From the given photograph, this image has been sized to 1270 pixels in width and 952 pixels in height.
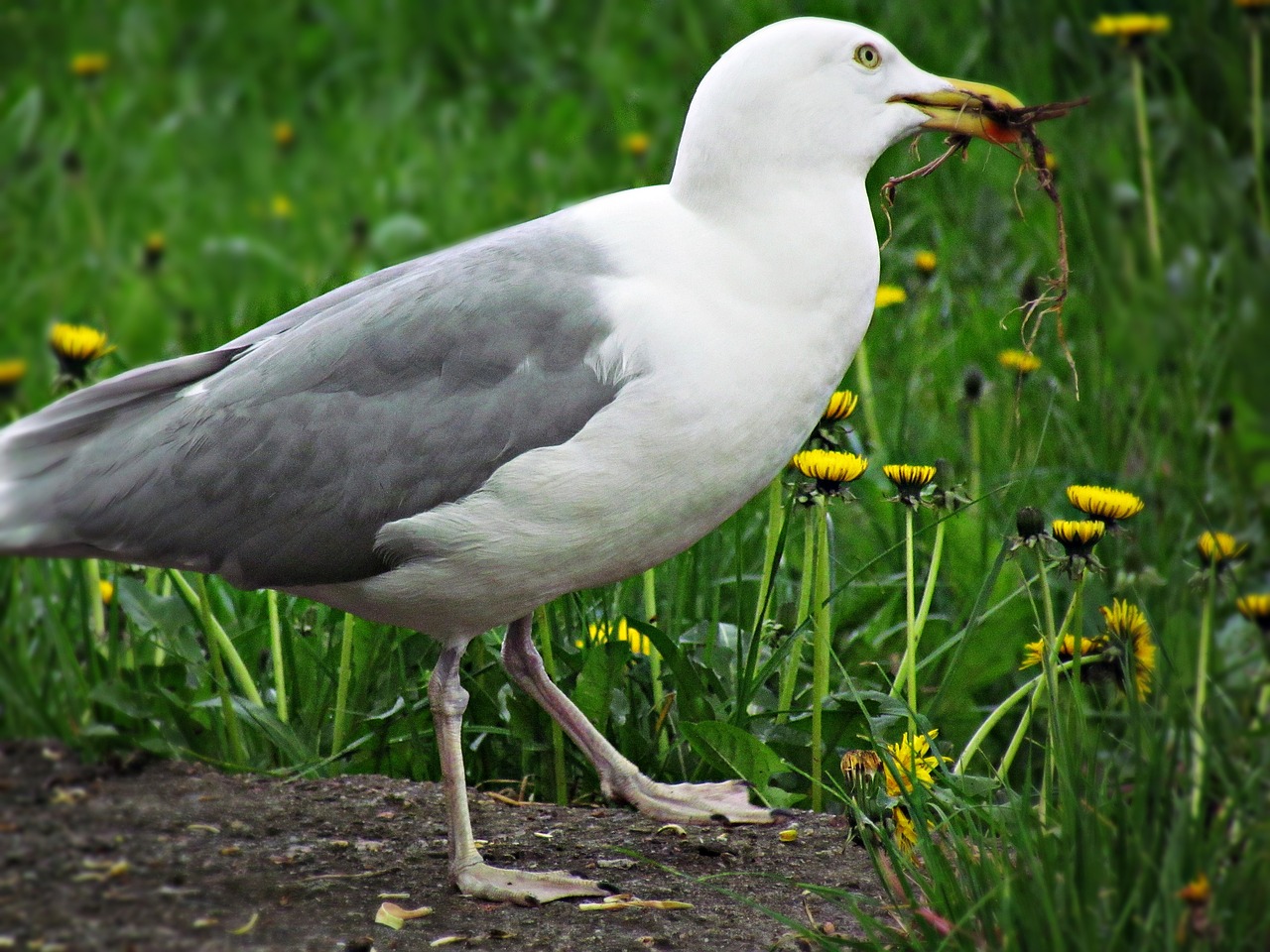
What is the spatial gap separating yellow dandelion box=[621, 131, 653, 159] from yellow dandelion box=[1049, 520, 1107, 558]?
4.02 m

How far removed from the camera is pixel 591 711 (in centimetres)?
342

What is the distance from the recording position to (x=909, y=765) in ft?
9.80

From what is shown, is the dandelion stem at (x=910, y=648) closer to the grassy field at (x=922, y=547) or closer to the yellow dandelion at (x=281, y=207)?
the grassy field at (x=922, y=547)

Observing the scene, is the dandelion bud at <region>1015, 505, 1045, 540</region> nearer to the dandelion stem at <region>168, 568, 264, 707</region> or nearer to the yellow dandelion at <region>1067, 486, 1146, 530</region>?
the yellow dandelion at <region>1067, 486, 1146, 530</region>

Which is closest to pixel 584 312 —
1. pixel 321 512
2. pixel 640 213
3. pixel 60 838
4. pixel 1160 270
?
pixel 640 213

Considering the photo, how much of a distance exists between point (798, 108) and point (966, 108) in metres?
0.35

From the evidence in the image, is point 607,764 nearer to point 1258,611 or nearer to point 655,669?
point 655,669

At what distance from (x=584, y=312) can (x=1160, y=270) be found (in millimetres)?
2156

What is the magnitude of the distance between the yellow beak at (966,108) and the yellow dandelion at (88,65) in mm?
6197

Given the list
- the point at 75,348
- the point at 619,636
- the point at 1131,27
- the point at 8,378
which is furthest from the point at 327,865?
the point at 1131,27

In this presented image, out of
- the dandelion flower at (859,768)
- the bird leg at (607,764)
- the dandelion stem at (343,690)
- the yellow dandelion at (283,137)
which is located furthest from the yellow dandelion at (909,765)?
the yellow dandelion at (283,137)

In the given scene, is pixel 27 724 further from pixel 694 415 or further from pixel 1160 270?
pixel 1160 270

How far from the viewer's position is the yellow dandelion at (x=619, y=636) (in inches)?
138

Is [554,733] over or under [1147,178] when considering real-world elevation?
under
